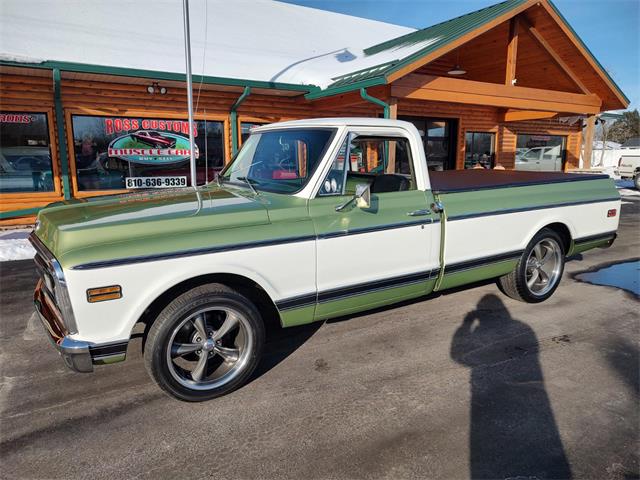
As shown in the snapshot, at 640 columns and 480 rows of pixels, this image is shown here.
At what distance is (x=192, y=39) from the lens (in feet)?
40.1

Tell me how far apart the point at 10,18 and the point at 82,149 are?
3428 mm

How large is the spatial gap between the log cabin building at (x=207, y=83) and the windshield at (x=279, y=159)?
11.8 ft

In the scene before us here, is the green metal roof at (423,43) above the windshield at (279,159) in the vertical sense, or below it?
above

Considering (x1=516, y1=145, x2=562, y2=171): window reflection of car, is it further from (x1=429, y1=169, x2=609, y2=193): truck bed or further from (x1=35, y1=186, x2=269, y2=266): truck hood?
(x1=35, y1=186, x2=269, y2=266): truck hood

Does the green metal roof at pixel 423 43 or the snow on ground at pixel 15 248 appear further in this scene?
the green metal roof at pixel 423 43

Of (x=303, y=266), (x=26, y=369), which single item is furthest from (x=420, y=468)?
(x=26, y=369)

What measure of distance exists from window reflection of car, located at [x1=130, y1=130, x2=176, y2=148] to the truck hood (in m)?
7.50

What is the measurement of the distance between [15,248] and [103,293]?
20.9 ft

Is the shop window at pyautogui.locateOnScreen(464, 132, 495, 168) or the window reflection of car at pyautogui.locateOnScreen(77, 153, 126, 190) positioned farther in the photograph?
the shop window at pyautogui.locateOnScreen(464, 132, 495, 168)

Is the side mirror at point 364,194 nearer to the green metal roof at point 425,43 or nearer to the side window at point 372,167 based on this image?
the side window at point 372,167

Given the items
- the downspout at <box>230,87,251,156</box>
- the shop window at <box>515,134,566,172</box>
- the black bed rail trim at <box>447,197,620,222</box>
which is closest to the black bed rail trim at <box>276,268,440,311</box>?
the black bed rail trim at <box>447,197,620,222</box>

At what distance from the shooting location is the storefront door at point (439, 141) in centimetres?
1527

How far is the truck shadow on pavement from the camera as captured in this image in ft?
8.39

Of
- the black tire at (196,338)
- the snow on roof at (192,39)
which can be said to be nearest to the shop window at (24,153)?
the snow on roof at (192,39)
